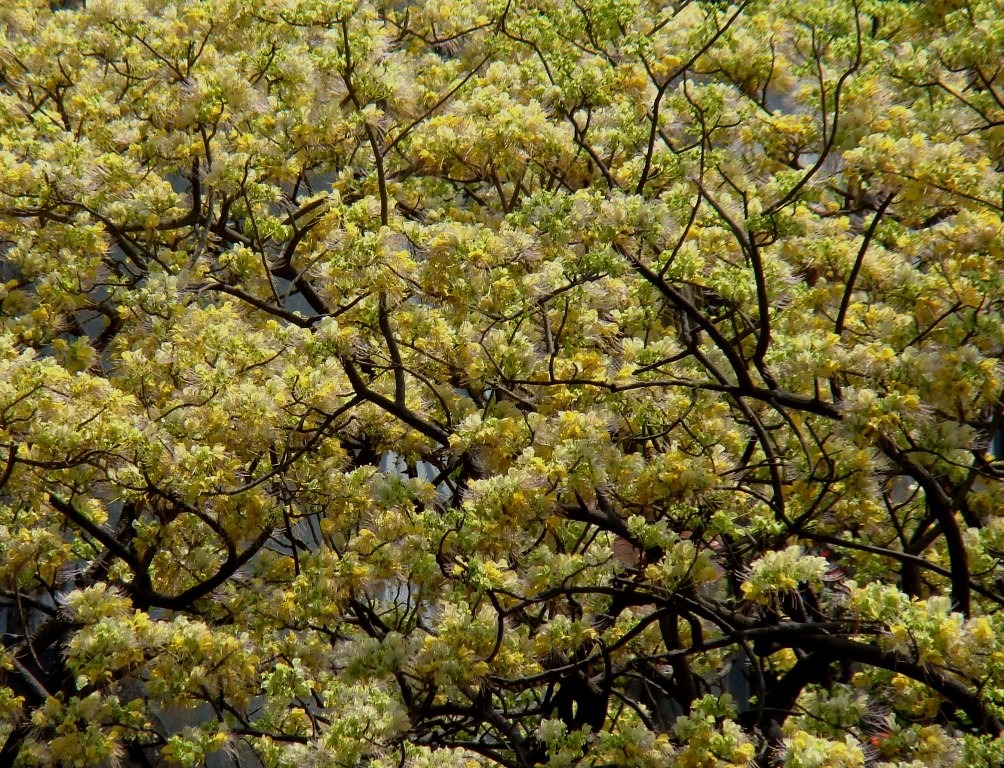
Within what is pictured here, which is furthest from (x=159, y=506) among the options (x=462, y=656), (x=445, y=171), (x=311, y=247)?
(x=445, y=171)

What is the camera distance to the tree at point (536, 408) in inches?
177

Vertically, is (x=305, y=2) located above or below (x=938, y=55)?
below

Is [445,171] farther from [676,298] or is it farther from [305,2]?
[676,298]

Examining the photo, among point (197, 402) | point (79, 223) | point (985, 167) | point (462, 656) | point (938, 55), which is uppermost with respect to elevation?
point (938, 55)

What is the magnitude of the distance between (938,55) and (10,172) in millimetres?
4087

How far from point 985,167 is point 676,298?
1273 mm

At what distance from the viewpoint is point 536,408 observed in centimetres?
525

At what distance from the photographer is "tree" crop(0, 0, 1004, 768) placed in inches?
177

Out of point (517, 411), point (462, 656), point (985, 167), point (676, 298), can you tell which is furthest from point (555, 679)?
point (985, 167)

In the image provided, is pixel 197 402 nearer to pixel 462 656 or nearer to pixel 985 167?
pixel 462 656

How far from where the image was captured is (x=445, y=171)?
7117 millimetres

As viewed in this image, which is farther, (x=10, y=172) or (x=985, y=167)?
(x=10, y=172)

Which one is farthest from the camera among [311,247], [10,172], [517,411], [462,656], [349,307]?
[311,247]

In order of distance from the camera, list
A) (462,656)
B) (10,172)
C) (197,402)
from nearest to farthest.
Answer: (462,656) < (197,402) < (10,172)
